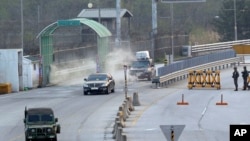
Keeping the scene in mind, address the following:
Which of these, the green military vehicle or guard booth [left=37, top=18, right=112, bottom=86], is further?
guard booth [left=37, top=18, right=112, bottom=86]

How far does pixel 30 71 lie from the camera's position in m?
63.1

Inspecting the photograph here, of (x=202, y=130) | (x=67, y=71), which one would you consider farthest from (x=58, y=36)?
(x=202, y=130)

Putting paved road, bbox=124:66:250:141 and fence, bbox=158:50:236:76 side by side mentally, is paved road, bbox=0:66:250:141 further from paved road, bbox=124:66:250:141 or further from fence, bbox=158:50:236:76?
fence, bbox=158:50:236:76

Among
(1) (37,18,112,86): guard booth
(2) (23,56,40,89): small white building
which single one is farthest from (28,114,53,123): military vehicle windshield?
(1) (37,18,112,86): guard booth

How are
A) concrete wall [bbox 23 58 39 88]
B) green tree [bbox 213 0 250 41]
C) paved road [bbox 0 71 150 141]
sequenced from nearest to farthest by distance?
paved road [bbox 0 71 150 141] → concrete wall [bbox 23 58 39 88] → green tree [bbox 213 0 250 41]

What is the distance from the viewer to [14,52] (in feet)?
199

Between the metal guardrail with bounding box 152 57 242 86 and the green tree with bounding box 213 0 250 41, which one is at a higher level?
the green tree with bounding box 213 0 250 41

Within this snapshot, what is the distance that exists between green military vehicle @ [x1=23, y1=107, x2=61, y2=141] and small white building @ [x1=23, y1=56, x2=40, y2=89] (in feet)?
105

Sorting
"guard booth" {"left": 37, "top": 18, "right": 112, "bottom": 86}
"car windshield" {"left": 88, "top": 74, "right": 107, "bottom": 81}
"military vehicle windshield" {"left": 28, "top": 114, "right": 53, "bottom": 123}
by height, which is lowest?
"military vehicle windshield" {"left": 28, "top": 114, "right": 53, "bottom": 123}

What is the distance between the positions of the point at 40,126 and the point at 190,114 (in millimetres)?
11940

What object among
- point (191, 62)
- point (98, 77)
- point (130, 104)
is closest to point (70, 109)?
point (130, 104)

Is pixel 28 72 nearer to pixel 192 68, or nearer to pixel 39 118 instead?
pixel 192 68

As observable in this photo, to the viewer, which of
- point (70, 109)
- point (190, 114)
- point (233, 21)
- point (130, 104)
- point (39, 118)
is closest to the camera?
point (39, 118)

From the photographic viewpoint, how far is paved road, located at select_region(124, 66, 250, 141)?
1304 inches
